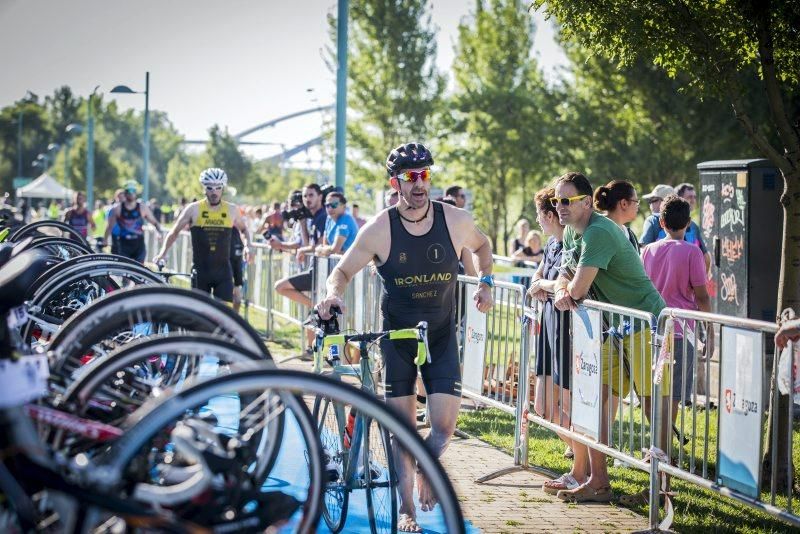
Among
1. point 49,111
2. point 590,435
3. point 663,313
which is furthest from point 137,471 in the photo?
point 49,111

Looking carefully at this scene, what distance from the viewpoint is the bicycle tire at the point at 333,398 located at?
3133mm

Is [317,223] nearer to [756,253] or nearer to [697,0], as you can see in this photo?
[756,253]

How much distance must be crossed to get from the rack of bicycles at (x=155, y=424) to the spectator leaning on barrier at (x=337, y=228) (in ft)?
27.0

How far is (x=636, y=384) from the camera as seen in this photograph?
277 inches

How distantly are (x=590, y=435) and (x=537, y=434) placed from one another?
265 cm

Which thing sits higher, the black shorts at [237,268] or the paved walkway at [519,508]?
the black shorts at [237,268]

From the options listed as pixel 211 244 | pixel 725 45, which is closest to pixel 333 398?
pixel 725 45

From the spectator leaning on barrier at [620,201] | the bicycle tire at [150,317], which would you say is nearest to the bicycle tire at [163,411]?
the bicycle tire at [150,317]

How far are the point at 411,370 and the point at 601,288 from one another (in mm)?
1668

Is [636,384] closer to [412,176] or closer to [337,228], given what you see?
[412,176]

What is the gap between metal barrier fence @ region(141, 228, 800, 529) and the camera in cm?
568

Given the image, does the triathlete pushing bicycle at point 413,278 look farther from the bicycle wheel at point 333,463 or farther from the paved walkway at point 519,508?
the paved walkway at point 519,508

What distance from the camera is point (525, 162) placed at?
37.8 meters

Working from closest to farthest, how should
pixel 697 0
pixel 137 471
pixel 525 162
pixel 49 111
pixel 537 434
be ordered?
pixel 137 471 < pixel 697 0 < pixel 537 434 < pixel 525 162 < pixel 49 111
